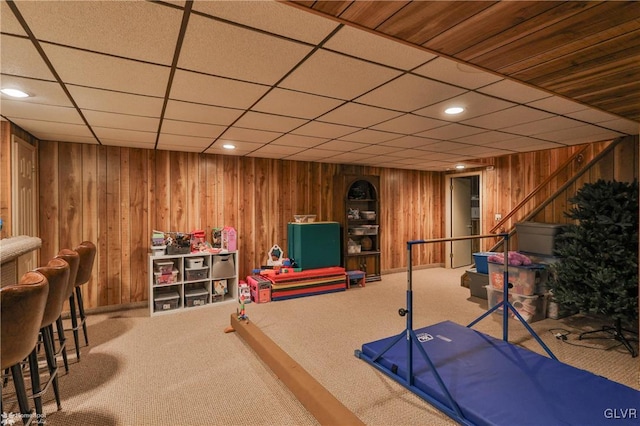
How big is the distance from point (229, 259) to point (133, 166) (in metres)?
1.90

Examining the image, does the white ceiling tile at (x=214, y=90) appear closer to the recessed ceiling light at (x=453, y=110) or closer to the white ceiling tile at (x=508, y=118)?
the recessed ceiling light at (x=453, y=110)

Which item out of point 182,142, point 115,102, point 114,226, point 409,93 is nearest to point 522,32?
point 409,93

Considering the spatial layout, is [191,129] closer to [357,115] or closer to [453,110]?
[357,115]

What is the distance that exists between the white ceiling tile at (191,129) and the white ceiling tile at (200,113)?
15 centimetres

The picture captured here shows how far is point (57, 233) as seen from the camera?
4082 millimetres

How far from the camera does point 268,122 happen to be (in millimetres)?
3215

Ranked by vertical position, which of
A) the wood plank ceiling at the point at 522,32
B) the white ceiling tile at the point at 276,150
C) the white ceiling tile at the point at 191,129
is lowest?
the wood plank ceiling at the point at 522,32

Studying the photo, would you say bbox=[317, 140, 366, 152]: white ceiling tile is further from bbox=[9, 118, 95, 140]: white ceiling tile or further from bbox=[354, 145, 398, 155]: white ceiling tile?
bbox=[9, 118, 95, 140]: white ceiling tile

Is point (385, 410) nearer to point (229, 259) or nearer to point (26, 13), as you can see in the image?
point (26, 13)

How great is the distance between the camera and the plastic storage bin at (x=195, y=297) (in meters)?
4.52

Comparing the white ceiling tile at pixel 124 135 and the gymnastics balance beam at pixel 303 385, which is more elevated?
the white ceiling tile at pixel 124 135

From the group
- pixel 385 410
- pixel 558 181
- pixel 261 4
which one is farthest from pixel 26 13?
pixel 558 181

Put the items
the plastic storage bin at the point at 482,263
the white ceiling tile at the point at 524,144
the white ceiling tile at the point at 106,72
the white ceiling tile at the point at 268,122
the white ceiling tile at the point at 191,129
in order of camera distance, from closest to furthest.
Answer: the white ceiling tile at the point at 106,72, the white ceiling tile at the point at 268,122, the white ceiling tile at the point at 191,129, the white ceiling tile at the point at 524,144, the plastic storage bin at the point at 482,263

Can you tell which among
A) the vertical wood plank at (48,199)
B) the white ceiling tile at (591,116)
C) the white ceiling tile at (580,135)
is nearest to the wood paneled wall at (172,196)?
the vertical wood plank at (48,199)
